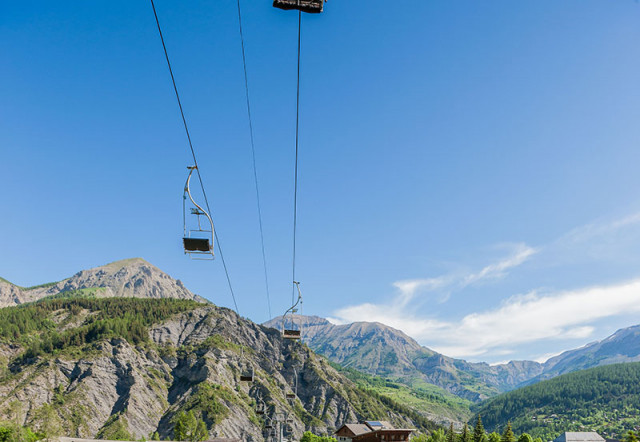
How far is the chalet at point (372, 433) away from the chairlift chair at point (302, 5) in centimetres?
10275

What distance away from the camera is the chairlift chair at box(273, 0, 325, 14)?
1109cm

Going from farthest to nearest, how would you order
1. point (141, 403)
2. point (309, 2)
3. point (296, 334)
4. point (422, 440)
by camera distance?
point (141, 403)
point (422, 440)
point (296, 334)
point (309, 2)

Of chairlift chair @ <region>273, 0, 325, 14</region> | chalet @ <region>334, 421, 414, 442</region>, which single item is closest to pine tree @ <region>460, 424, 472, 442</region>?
chalet @ <region>334, 421, 414, 442</region>

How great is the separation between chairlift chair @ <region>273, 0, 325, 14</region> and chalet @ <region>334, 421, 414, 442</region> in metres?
103

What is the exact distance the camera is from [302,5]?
36.8 feet

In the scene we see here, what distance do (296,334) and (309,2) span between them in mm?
35749

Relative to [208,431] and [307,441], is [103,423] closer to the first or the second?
[208,431]

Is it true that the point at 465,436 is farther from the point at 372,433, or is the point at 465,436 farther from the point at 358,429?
the point at 358,429

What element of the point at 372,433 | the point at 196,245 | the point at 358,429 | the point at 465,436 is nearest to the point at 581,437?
the point at 465,436

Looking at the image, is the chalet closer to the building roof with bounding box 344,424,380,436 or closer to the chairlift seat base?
the building roof with bounding box 344,424,380,436

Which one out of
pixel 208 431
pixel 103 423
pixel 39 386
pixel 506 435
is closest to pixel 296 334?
pixel 506 435

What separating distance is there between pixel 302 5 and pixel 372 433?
112 meters

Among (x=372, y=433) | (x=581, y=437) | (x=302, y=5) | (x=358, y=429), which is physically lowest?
(x=581, y=437)

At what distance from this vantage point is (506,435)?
10169 centimetres
